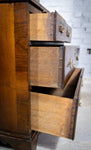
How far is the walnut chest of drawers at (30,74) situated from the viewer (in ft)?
2.52

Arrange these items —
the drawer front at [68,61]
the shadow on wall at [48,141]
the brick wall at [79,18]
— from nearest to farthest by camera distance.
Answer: the drawer front at [68,61] → the shadow on wall at [48,141] → the brick wall at [79,18]

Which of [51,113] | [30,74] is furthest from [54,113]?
[30,74]

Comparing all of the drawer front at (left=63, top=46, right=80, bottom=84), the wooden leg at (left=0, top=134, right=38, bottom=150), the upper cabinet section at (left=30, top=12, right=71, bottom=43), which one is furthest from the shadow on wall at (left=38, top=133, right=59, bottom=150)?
the upper cabinet section at (left=30, top=12, right=71, bottom=43)

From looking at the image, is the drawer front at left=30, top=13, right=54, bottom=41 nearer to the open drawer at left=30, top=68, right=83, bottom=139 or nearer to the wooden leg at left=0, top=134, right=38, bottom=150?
the open drawer at left=30, top=68, right=83, bottom=139

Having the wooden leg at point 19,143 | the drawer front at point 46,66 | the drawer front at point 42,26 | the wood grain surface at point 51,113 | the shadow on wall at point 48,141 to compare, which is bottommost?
the shadow on wall at point 48,141

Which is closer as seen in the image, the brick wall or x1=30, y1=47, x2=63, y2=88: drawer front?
x1=30, y1=47, x2=63, y2=88: drawer front

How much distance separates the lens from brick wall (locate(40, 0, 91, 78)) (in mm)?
2783

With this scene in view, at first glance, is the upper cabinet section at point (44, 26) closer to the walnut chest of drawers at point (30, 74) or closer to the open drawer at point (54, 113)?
the walnut chest of drawers at point (30, 74)

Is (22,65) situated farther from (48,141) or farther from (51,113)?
(48,141)

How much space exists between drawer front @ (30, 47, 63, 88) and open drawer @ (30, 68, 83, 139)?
2.9 inches

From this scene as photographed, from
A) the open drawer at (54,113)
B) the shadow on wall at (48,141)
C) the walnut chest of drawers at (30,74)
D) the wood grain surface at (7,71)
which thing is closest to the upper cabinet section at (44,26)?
the walnut chest of drawers at (30,74)

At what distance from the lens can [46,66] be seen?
0.81m

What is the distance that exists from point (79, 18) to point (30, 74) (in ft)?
7.98

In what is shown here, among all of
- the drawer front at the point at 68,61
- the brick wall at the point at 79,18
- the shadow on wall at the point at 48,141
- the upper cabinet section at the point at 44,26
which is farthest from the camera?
the brick wall at the point at 79,18
